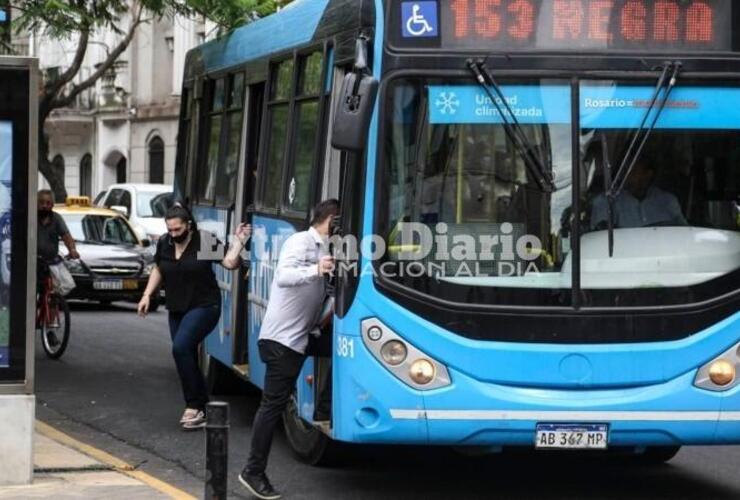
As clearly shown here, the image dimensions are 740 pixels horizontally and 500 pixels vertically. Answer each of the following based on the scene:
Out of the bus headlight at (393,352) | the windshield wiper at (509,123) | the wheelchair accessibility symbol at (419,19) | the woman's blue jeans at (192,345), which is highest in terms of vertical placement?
the wheelchair accessibility symbol at (419,19)

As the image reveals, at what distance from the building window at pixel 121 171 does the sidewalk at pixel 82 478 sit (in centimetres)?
4229

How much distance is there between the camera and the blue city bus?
27.5 feet

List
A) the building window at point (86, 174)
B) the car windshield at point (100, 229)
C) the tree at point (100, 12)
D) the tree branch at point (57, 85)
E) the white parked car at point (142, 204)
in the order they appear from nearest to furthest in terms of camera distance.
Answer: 1. the tree at point (100, 12)
2. the car windshield at point (100, 229)
3. the tree branch at point (57, 85)
4. the white parked car at point (142, 204)
5. the building window at point (86, 174)

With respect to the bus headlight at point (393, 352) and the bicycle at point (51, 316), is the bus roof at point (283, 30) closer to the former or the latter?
the bus headlight at point (393, 352)

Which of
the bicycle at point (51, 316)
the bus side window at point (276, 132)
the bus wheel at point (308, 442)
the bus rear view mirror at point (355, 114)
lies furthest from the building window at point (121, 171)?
the bus rear view mirror at point (355, 114)

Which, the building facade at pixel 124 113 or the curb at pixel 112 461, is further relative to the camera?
the building facade at pixel 124 113

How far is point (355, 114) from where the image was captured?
8133mm

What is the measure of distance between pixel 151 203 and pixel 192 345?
64.7 feet

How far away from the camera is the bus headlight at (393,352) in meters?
8.38

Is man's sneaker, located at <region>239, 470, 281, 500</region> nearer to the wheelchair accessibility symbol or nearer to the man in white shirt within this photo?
the man in white shirt

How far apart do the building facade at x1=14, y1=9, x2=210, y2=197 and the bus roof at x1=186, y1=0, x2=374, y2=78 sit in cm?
3129

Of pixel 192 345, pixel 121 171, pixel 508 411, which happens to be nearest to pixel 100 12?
pixel 192 345

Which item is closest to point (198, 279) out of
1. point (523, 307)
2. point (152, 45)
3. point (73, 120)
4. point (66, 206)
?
point (523, 307)

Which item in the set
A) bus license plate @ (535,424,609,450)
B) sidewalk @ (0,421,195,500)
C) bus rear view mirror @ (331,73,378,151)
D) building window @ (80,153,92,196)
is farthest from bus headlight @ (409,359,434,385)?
building window @ (80,153,92,196)
